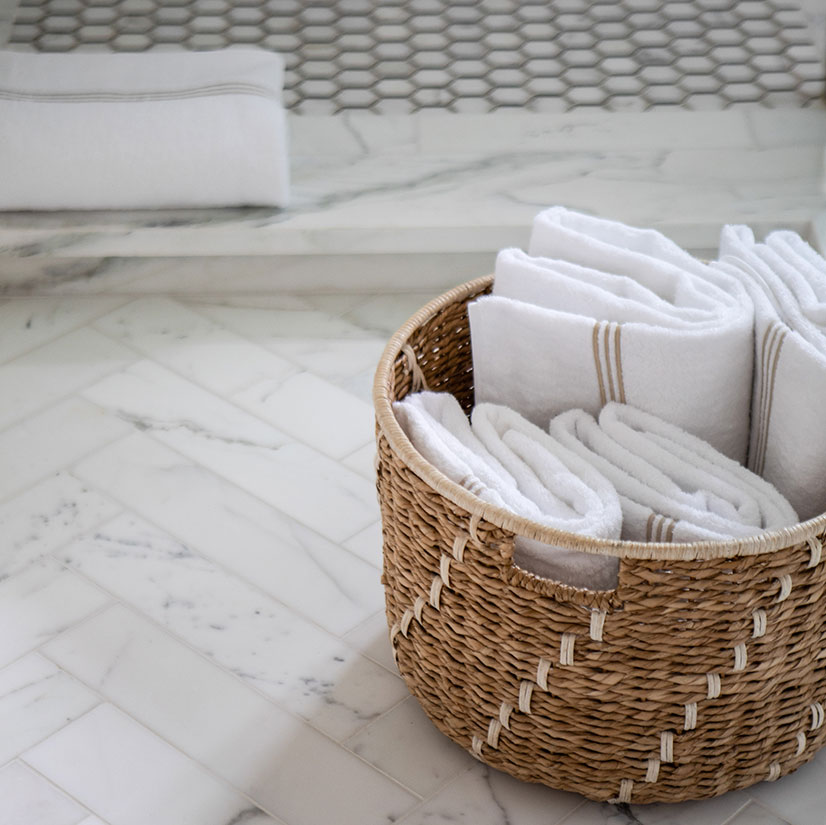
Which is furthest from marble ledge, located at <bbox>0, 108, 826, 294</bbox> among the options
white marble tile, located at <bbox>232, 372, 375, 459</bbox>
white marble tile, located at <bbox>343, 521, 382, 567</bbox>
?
white marble tile, located at <bbox>343, 521, 382, 567</bbox>

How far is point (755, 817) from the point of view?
1.09 metres

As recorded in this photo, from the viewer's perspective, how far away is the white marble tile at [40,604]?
4.18ft

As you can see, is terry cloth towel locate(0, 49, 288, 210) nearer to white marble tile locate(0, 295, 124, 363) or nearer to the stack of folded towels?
white marble tile locate(0, 295, 124, 363)

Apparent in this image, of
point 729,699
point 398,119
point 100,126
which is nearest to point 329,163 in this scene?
point 398,119

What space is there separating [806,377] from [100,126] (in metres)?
1.10

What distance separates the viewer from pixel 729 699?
987 millimetres

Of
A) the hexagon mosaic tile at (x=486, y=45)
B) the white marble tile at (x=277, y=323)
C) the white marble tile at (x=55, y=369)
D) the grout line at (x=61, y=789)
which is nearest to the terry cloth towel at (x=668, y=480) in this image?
the grout line at (x=61, y=789)

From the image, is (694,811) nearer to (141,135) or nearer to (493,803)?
(493,803)

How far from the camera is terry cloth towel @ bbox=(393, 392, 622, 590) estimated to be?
3.20ft

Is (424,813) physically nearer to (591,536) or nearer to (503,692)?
(503,692)

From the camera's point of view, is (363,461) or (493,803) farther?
(363,461)

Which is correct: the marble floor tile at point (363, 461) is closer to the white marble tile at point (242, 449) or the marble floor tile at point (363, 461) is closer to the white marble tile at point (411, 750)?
the white marble tile at point (242, 449)

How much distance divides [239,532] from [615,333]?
549mm

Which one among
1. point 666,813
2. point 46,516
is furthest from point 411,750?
point 46,516
